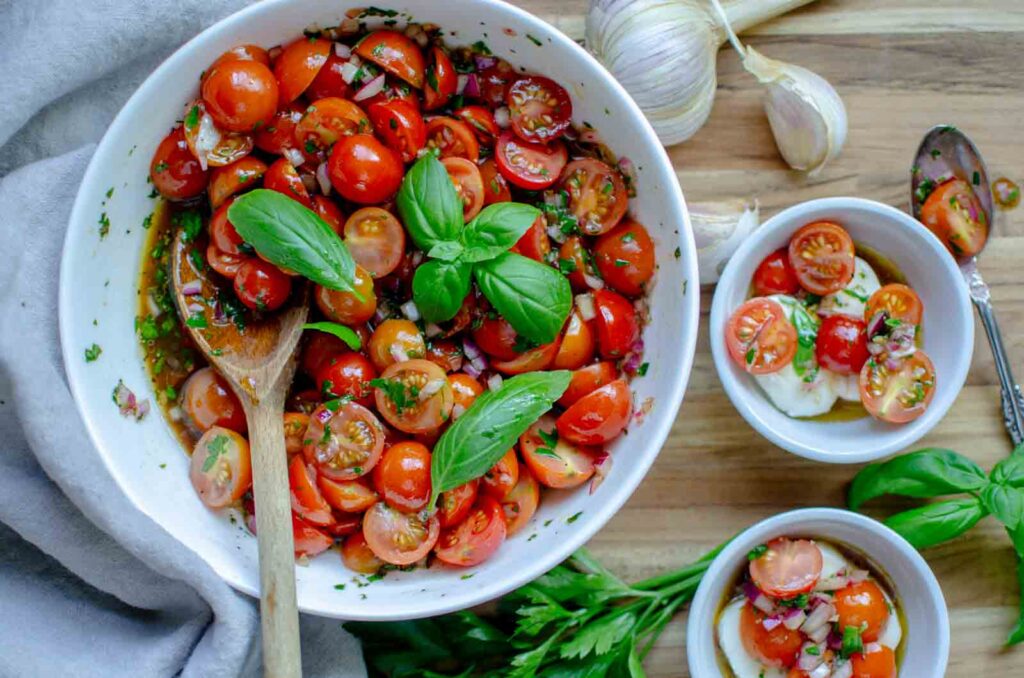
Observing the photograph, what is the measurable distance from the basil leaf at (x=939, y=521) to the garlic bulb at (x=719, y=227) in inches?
28.1

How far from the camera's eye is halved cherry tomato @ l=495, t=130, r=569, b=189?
6.73ft

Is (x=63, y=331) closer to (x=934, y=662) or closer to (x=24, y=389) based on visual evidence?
(x=24, y=389)

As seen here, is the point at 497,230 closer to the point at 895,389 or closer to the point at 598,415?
the point at 598,415

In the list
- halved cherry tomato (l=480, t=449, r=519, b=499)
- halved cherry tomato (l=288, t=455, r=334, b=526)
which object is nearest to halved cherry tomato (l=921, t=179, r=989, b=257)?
halved cherry tomato (l=480, t=449, r=519, b=499)

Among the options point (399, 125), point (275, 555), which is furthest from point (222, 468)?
point (399, 125)

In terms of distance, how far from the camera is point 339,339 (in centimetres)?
209

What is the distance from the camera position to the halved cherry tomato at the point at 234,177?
6.47 feet

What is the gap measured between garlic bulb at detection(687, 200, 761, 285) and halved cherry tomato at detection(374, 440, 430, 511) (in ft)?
2.53

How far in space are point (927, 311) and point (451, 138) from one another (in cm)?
115

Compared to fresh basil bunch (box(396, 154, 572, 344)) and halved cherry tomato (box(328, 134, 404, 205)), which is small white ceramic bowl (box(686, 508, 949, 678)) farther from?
halved cherry tomato (box(328, 134, 404, 205))

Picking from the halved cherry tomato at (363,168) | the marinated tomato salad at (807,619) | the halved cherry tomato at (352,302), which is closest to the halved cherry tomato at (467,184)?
the halved cherry tomato at (363,168)

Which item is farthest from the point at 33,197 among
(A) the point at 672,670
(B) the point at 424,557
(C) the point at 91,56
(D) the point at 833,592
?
(D) the point at 833,592

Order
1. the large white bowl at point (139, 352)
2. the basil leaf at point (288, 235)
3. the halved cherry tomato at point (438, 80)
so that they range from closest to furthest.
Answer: the basil leaf at point (288, 235) < the large white bowl at point (139, 352) < the halved cherry tomato at point (438, 80)

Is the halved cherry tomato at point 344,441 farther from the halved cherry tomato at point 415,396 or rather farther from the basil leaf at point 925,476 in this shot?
the basil leaf at point 925,476
